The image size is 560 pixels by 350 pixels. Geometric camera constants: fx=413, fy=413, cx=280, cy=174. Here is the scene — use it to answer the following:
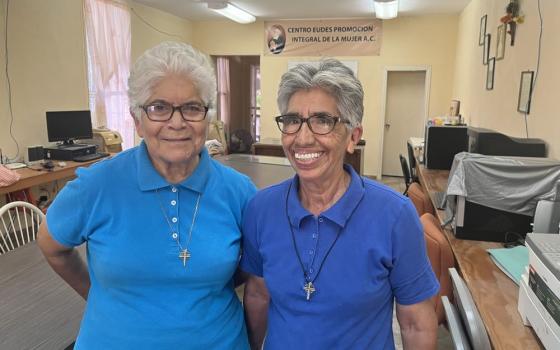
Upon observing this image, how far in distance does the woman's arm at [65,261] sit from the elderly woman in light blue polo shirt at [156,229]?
0.05m

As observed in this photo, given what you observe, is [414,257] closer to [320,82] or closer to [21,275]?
[320,82]

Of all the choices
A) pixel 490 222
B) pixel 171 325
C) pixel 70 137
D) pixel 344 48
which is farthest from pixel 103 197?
pixel 344 48

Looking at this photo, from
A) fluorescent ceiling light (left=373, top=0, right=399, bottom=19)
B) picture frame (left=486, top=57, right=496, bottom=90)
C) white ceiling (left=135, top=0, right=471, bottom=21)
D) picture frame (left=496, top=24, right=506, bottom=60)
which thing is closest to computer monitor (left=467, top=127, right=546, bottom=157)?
picture frame (left=496, top=24, right=506, bottom=60)

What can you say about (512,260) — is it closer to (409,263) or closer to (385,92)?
(409,263)

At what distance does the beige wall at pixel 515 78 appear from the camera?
2.58 metres

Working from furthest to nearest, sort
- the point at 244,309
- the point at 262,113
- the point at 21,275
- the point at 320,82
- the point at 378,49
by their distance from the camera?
the point at 262,113, the point at 378,49, the point at 21,275, the point at 244,309, the point at 320,82

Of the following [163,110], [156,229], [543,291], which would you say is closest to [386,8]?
[543,291]

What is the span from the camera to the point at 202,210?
114cm

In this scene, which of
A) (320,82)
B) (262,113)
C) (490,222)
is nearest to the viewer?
(320,82)

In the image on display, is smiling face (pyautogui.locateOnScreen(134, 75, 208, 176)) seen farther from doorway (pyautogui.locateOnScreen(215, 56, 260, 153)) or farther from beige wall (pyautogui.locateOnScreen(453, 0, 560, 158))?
doorway (pyautogui.locateOnScreen(215, 56, 260, 153))

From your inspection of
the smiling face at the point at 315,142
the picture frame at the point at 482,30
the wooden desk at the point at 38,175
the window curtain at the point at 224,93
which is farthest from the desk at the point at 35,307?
the window curtain at the point at 224,93

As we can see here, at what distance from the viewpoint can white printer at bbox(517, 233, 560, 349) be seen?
111 centimetres

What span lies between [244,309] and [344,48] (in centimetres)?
688

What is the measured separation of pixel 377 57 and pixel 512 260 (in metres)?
6.07
